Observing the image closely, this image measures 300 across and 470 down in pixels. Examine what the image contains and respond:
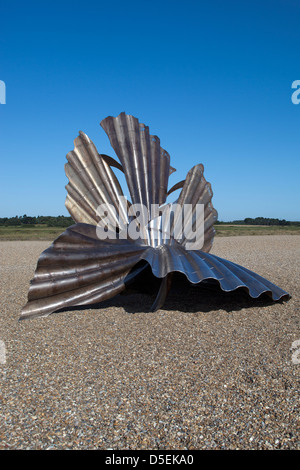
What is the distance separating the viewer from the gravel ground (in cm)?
278

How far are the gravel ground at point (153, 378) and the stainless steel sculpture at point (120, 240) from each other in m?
0.45

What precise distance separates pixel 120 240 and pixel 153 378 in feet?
10.2

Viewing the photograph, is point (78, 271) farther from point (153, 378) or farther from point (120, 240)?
point (153, 378)

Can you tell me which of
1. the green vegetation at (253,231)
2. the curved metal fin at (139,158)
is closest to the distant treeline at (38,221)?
the green vegetation at (253,231)

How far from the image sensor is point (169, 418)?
298 cm

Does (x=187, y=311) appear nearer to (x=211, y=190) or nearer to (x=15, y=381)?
(x=15, y=381)

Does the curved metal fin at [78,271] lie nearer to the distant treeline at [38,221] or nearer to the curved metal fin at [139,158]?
the curved metal fin at [139,158]

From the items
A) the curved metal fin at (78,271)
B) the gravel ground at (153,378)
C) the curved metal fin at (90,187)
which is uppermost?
the curved metal fin at (90,187)

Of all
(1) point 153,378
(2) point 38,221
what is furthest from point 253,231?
(1) point 153,378

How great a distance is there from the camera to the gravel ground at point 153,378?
2777mm

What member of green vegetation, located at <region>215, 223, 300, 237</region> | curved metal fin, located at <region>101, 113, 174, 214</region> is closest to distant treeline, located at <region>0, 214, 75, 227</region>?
green vegetation, located at <region>215, 223, 300, 237</region>

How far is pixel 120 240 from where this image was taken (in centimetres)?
644

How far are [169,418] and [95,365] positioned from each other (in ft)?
4.21
